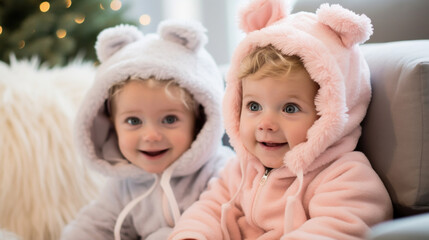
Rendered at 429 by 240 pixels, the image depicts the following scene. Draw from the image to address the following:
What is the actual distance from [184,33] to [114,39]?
0.63ft

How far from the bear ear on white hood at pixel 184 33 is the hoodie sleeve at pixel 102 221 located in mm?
432

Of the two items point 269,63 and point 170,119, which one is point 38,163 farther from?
point 269,63

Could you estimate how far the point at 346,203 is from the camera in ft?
2.77

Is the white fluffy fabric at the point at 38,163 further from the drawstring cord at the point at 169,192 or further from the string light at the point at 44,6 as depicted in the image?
the string light at the point at 44,6

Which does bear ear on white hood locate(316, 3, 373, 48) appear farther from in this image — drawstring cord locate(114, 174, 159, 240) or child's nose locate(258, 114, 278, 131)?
drawstring cord locate(114, 174, 159, 240)

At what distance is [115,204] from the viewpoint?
1290 mm

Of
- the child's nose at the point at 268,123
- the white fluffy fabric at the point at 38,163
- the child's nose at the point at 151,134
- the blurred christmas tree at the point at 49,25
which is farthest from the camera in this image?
the blurred christmas tree at the point at 49,25

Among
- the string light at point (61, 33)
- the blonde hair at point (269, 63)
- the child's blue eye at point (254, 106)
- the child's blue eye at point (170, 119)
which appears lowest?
the child's blue eye at point (170, 119)

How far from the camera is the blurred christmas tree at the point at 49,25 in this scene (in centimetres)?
194

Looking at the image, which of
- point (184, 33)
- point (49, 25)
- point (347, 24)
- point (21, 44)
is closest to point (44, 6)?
point (49, 25)

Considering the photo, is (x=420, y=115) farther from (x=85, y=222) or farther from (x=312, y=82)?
(x=85, y=222)

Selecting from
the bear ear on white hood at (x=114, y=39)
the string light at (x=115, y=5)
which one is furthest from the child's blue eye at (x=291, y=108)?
the string light at (x=115, y=5)

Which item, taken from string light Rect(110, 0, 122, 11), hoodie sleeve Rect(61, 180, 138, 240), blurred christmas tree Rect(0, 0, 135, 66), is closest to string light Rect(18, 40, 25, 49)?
blurred christmas tree Rect(0, 0, 135, 66)

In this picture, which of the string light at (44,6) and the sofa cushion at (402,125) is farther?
the string light at (44,6)
